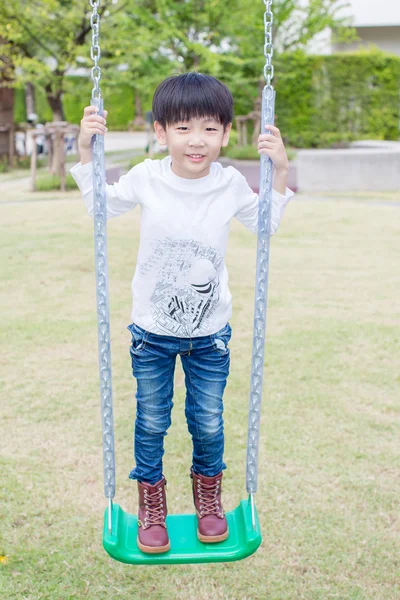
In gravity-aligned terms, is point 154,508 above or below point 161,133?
below

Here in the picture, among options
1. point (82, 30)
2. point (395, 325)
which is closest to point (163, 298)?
point (395, 325)

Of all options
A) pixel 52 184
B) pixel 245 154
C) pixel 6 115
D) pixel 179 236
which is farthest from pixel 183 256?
pixel 6 115

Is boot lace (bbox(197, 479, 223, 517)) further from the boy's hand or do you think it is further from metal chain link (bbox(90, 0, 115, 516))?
the boy's hand

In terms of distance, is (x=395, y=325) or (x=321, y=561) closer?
(x=321, y=561)

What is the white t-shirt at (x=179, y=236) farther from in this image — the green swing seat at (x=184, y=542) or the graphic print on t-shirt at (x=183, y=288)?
the green swing seat at (x=184, y=542)

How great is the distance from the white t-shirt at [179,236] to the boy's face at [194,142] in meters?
0.08

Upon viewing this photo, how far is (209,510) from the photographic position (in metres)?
2.43

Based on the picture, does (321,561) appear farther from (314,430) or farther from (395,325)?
(395,325)

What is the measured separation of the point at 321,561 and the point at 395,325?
3184 mm

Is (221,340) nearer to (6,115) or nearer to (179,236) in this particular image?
Answer: (179,236)

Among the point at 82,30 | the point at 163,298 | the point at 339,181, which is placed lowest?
the point at 339,181

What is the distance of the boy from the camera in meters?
2.16

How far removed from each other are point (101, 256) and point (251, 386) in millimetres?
629

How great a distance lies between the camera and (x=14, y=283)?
6840 millimetres
